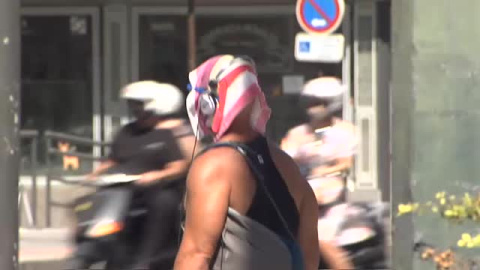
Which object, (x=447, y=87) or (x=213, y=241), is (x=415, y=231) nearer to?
(x=447, y=87)

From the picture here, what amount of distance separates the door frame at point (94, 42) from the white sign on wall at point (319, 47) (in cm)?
513

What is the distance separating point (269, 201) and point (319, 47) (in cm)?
687

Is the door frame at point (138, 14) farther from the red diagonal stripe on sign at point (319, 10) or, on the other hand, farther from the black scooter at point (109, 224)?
the black scooter at point (109, 224)

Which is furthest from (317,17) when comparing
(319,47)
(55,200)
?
(55,200)

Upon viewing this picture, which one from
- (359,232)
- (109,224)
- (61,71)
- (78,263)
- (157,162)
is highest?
(61,71)

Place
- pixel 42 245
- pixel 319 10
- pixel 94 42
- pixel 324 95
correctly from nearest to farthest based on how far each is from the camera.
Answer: pixel 324 95
pixel 319 10
pixel 42 245
pixel 94 42

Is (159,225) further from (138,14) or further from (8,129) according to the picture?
(138,14)

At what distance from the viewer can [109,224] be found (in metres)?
7.18

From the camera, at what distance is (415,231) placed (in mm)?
8797

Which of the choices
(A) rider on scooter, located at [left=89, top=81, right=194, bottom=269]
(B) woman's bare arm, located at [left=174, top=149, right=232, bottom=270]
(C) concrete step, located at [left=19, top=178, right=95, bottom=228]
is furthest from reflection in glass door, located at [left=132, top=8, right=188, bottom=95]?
(B) woman's bare arm, located at [left=174, top=149, right=232, bottom=270]

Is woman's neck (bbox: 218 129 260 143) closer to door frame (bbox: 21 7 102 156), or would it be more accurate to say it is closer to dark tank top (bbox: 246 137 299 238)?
dark tank top (bbox: 246 137 299 238)

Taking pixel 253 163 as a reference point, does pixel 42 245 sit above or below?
below

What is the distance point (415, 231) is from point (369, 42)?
19.7ft

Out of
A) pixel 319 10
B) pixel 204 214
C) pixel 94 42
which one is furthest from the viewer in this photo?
pixel 94 42
